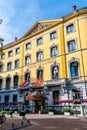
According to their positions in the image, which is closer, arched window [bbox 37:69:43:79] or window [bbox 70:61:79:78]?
window [bbox 70:61:79:78]

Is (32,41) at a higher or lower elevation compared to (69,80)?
higher

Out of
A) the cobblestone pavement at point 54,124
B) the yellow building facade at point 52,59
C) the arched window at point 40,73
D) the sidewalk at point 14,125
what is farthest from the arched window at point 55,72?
the sidewalk at point 14,125

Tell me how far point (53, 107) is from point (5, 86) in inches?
645

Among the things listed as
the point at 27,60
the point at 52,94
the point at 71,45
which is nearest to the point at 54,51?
the point at 71,45

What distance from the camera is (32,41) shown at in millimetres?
38531

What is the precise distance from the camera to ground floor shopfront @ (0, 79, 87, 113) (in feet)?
89.4

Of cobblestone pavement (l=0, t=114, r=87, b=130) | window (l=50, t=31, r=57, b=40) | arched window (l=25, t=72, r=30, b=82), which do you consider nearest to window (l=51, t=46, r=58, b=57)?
window (l=50, t=31, r=57, b=40)

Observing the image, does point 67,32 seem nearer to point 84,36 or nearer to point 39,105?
point 84,36

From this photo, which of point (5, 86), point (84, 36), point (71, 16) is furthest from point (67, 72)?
point (5, 86)

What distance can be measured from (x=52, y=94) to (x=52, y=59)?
7.09 m

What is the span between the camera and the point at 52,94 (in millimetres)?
30266

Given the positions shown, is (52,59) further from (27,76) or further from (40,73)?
(27,76)

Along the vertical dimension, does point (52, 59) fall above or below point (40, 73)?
above

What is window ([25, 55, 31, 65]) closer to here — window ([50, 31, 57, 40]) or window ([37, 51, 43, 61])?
window ([37, 51, 43, 61])
